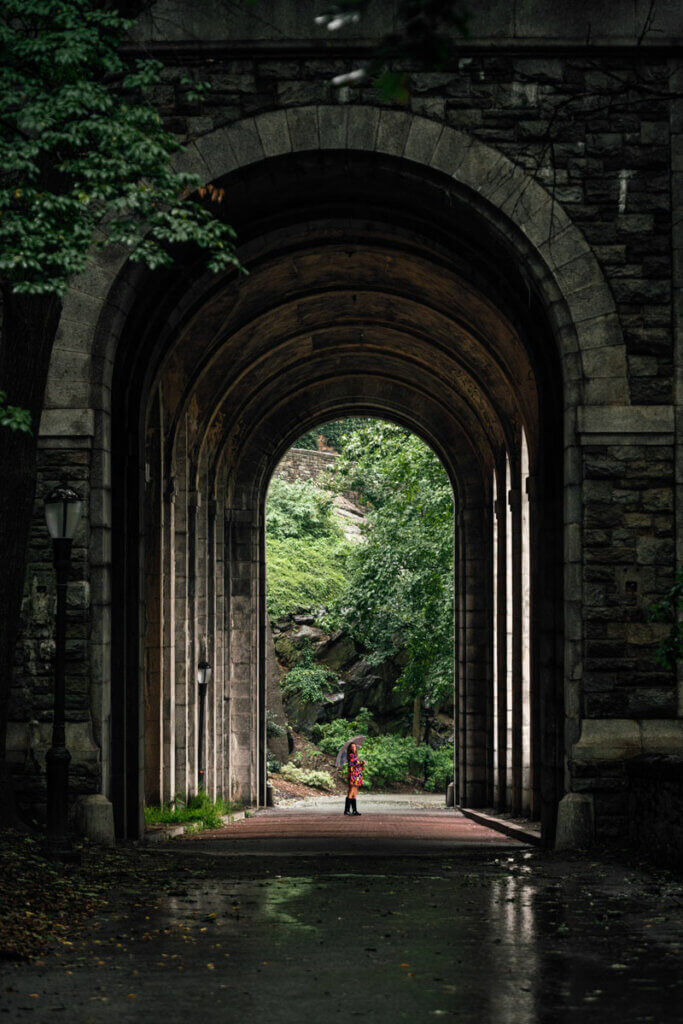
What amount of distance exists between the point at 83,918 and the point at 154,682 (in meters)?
8.82

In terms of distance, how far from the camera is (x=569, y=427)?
38.8 ft

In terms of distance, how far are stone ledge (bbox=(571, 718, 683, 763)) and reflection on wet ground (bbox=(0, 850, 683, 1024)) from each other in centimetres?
171

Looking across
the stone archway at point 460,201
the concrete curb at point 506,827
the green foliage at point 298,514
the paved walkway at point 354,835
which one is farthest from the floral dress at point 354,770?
the green foliage at point 298,514

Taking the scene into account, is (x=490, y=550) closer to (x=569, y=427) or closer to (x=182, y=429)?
(x=182, y=429)

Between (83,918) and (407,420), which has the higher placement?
(407,420)

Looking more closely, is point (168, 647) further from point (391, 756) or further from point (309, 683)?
point (309, 683)

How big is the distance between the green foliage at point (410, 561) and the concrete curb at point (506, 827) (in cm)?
903

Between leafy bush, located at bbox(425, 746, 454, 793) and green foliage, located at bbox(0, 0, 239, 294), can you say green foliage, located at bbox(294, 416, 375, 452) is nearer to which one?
leafy bush, located at bbox(425, 746, 454, 793)

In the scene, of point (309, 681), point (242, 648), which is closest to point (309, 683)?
point (309, 681)

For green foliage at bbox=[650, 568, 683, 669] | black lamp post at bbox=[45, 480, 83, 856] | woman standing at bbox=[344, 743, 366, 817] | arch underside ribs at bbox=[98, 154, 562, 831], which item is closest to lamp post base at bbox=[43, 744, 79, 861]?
black lamp post at bbox=[45, 480, 83, 856]

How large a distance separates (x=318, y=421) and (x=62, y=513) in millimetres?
15132

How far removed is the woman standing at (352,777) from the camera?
77.5ft

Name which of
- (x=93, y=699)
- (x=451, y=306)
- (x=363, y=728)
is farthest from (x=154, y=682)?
(x=363, y=728)

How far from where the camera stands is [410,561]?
3127cm
